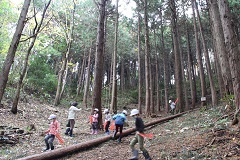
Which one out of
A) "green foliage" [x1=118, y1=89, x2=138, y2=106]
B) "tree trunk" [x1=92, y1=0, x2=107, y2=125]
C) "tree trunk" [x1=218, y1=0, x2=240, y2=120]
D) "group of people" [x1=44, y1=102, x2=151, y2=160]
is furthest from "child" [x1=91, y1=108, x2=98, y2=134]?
"green foliage" [x1=118, y1=89, x2=138, y2=106]

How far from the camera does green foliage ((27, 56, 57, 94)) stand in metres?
23.9

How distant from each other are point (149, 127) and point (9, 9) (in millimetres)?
18300

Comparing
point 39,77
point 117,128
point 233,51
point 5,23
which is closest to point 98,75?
point 117,128

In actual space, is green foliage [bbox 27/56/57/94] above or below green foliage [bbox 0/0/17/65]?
below

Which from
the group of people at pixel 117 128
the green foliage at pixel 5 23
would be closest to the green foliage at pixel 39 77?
the green foliage at pixel 5 23

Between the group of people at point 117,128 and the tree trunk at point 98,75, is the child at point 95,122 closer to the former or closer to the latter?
the group of people at point 117,128

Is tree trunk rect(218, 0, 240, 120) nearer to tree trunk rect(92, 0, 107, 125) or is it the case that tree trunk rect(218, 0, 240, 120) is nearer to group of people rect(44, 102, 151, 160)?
group of people rect(44, 102, 151, 160)

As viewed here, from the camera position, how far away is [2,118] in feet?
42.3

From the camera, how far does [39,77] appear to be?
968 inches

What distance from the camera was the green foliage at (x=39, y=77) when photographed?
23.9 m

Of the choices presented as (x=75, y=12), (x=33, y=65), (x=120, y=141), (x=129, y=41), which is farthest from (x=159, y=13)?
(x=120, y=141)

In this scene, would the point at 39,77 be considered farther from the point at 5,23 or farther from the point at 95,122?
the point at 95,122

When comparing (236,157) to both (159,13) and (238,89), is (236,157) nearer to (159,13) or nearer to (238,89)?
(238,89)

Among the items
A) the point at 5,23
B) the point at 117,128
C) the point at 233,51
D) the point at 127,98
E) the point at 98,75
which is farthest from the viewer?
the point at 127,98
